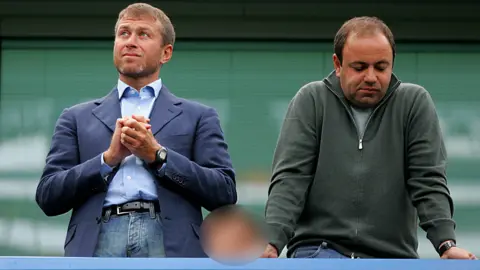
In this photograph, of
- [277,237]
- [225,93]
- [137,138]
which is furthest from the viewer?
[225,93]

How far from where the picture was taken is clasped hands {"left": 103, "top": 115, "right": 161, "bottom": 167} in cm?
451

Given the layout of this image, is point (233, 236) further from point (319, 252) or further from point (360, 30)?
point (360, 30)

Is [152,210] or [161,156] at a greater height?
[161,156]

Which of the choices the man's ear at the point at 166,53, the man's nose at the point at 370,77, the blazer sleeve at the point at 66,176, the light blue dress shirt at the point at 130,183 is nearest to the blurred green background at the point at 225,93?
the man's ear at the point at 166,53

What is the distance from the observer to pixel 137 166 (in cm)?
469

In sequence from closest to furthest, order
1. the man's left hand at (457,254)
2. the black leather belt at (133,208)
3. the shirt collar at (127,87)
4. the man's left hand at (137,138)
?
the man's left hand at (457,254)
the man's left hand at (137,138)
the black leather belt at (133,208)
the shirt collar at (127,87)

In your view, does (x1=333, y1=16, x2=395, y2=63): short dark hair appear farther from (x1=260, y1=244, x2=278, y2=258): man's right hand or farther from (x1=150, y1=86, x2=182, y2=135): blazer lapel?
(x1=260, y1=244, x2=278, y2=258): man's right hand

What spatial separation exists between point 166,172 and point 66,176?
0.39 m

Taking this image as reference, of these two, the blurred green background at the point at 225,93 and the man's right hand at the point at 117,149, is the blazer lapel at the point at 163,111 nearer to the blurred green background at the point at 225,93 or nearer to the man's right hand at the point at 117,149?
the man's right hand at the point at 117,149

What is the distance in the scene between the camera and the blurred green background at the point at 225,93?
8711mm

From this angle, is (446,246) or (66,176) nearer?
(446,246)

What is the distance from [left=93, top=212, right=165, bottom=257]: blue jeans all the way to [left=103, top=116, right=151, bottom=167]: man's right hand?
207 mm

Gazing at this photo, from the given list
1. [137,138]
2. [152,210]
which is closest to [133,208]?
[152,210]

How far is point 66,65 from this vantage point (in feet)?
29.5
